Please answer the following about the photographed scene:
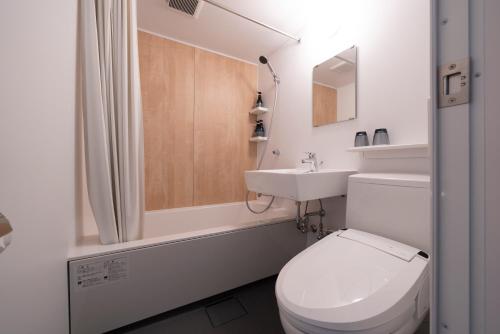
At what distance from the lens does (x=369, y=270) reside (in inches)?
30.2

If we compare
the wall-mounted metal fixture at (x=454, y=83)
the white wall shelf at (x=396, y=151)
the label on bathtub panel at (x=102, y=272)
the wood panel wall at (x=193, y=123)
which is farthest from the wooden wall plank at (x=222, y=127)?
the wall-mounted metal fixture at (x=454, y=83)

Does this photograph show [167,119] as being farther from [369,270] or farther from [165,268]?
[369,270]

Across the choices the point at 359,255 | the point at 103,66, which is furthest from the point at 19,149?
the point at 359,255

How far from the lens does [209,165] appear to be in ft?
6.94

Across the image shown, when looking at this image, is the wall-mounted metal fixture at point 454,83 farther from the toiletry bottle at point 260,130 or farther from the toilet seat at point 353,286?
the toiletry bottle at point 260,130

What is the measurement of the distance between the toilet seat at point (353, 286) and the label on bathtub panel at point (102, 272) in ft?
2.66

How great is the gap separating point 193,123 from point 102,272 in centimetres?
137

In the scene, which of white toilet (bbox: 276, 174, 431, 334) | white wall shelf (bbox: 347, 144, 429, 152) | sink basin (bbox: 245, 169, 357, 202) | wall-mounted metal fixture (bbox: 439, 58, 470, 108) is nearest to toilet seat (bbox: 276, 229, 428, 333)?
white toilet (bbox: 276, 174, 431, 334)

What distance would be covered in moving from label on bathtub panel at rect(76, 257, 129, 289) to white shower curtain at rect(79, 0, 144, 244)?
0.13 meters

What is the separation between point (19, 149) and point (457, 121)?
975 mm

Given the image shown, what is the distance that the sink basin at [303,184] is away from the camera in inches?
45.0

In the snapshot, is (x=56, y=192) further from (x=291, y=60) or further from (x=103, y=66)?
(x=291, y=60)

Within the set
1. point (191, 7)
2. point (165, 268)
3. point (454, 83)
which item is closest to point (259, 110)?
point (191, 7)

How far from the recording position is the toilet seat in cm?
60
